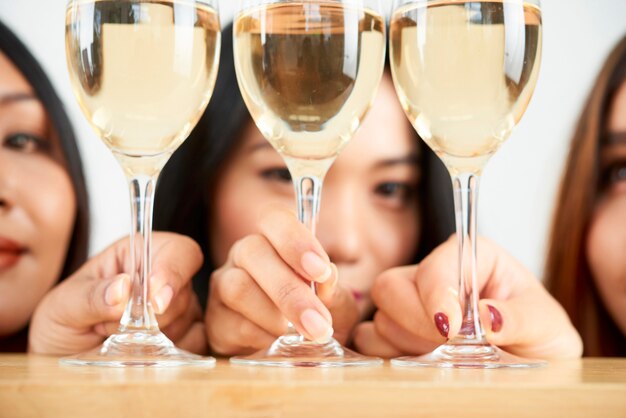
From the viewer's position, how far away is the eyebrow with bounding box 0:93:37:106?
1.67 meters

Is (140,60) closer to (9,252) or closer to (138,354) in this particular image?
(138,354)

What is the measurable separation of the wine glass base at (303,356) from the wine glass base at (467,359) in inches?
1.3

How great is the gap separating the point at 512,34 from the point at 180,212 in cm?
116

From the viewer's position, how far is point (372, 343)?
101cm

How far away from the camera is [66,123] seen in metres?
1.71

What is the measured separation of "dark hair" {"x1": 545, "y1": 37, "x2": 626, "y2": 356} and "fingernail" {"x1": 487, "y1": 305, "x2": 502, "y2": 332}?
105 cm

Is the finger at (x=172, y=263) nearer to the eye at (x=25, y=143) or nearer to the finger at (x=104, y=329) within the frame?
the finger at (x=104, y=329)

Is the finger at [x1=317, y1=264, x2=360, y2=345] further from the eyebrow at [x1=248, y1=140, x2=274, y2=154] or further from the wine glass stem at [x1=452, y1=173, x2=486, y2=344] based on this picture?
the eyebrow at [x1=248, y1=140, x2=274, y2=154]

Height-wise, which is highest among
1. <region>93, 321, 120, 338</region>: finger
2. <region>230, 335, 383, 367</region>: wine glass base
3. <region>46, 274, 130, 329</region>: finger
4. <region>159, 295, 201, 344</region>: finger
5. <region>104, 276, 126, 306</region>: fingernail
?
<region>104, 276, 126, 306</region>: fingernail

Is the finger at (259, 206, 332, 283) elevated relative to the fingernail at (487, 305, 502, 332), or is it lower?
elevated

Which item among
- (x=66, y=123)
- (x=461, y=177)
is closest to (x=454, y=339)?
(x=461, y=177)

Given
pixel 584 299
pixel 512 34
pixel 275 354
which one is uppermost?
pixel 512 34

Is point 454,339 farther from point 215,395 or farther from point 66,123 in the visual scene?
point 66,123

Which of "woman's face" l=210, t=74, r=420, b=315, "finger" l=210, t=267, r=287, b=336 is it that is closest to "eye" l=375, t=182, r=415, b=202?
"woman's face" l=210, t=74, r=420, b=315
